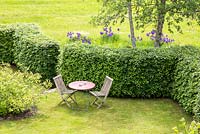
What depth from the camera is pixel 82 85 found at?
11344mm

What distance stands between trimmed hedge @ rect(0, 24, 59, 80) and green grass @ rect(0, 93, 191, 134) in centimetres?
151

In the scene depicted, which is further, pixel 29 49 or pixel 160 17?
pixel 29 49

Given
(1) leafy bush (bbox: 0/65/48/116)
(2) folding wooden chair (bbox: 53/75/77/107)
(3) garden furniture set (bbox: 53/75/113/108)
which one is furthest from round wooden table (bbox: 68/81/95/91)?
(1) leafy bush (bbox: 0/65/48/116)

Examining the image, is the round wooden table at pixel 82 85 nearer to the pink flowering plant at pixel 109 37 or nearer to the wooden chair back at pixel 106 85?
the wooden chair back at pixel 106 85

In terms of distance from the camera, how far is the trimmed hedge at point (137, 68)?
11.5 m

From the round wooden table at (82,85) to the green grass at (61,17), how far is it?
3837 millimetres

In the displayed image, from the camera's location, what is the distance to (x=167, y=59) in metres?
11.5

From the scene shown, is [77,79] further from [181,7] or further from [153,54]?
[181,7]

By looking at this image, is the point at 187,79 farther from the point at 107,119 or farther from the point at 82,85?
the point at 82,85

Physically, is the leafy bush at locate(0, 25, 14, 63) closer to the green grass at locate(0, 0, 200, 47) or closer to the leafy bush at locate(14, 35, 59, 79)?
the leafy bush at locate(14, 35, 59, 79)

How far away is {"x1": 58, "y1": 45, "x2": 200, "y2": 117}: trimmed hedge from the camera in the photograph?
37.6 feet

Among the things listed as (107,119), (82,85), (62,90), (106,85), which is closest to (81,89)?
(82,85)

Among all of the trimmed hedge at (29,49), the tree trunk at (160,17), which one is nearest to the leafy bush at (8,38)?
the trimmed hedge at (29,49)

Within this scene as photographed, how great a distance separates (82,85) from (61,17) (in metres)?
10.4
